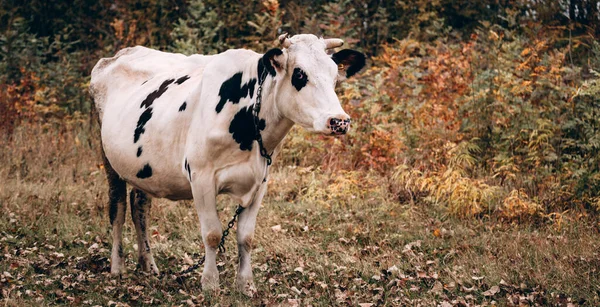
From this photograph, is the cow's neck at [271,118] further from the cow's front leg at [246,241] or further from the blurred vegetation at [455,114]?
the blurred vegetation at [455,114]

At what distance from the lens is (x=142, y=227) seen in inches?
251

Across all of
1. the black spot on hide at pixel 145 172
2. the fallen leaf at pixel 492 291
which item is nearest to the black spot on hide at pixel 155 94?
the black spot on hide at pixel 145 172

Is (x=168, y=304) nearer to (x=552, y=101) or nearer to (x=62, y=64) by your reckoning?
(x=552, y=101)

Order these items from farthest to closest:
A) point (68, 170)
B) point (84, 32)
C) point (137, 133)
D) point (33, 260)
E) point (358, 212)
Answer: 1. point (84, 32)
2. point (68, 170)
3. point (358, 212)
4. point (33, 260)
5. point (137, 133)

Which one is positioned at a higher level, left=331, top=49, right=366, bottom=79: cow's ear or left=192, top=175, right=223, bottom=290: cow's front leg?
left=331, top=49, right=366, bottom=79: cow's ear

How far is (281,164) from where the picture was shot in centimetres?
1011

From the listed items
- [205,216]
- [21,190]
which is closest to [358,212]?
[205,216]

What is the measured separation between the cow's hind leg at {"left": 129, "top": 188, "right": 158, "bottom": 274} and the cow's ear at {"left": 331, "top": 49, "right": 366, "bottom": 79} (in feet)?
8.27

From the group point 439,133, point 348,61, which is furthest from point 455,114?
point 348,61

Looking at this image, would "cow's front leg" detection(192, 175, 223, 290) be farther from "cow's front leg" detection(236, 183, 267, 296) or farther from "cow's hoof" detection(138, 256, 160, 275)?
"cow's hoof" detection(138, 256, 160, 275)

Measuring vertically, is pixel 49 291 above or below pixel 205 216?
below

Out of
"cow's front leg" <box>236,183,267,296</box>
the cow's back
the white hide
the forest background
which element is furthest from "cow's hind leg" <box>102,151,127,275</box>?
the forest background

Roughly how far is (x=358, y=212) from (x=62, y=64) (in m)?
8.24

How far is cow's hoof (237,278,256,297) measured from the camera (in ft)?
17.5
